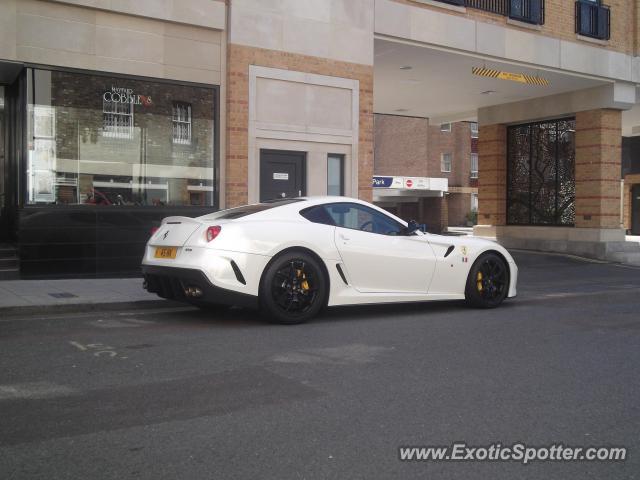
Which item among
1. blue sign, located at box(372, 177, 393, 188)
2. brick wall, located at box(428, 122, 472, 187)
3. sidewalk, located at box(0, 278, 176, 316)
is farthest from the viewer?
brick wall, located at box(428, 122, 472, 187)

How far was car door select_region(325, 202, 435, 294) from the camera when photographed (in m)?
7.89

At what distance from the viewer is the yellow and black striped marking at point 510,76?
56.4ft

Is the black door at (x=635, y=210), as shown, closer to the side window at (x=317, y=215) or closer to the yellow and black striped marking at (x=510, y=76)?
the yellow and black striped marking at (x=510, y=76)

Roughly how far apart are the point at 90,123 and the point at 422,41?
751 centimetres

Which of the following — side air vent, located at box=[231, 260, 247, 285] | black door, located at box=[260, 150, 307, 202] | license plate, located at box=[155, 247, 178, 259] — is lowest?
side air vent, located at box=[231, 260, 247, 285]

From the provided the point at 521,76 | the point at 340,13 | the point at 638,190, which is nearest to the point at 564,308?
the point at 340,13

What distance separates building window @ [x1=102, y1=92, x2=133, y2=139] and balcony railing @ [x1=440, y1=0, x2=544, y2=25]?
8.29 meters

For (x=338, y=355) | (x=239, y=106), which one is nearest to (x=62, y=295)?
(x=338, y=355)

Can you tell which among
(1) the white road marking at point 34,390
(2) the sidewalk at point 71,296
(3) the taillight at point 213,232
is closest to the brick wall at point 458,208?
(2) the sidewalk at point 71,296

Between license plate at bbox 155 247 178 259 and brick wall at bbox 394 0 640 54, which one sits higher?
brick wall at bbox 394 0 640 54

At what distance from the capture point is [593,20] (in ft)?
61.6

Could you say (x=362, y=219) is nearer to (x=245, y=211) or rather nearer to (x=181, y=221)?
(x=245, y=211)

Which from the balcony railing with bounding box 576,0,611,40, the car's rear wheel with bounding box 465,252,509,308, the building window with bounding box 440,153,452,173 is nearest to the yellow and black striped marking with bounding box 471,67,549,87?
the balcony railing with bounding box 576,0,611,40

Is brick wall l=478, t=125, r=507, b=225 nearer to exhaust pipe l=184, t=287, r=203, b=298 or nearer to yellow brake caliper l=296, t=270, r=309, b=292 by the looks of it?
yellow brake caliper l=296, t=270, r=309, b=292
